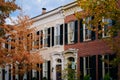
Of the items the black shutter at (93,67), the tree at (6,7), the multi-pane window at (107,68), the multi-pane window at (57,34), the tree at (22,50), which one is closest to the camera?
the tree at (6,7)

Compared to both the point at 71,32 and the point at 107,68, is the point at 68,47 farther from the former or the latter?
the point at 107,68

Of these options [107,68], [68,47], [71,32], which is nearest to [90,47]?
[107,68]

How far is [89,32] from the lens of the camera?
39.2 m

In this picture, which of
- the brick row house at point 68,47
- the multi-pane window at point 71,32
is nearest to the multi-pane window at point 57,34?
the brick row house at point 68,47

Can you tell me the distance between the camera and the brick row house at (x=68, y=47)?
37306 millimetres

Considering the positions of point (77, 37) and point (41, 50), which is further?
point (41, 50)

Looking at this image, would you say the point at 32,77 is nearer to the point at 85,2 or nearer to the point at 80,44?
the point at 80,44

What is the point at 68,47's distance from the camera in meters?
43.7

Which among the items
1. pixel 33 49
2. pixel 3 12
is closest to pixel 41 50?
pixel 33 49

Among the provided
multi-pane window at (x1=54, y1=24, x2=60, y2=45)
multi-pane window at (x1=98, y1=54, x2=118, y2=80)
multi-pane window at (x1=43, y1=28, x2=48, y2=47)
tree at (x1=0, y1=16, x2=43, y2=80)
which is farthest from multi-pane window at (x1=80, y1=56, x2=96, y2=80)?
multi-pane window at (x1=43, y1=28, x2=48, y2=47)

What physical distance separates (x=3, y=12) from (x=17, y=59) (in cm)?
1496

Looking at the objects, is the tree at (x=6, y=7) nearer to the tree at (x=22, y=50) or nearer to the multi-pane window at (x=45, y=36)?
the tree at (x=22, y=50)

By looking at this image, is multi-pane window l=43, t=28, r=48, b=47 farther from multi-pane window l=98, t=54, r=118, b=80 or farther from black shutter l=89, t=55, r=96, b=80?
multi-pane window l=98, t=54, r=118, b=80

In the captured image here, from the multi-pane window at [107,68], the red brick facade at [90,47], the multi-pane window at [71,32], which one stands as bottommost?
the multi-pane window at [107,68]
